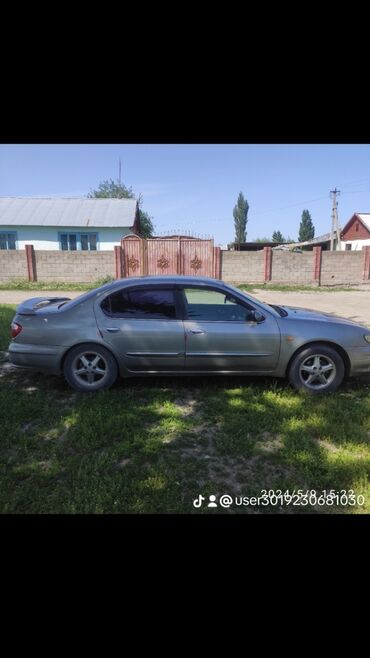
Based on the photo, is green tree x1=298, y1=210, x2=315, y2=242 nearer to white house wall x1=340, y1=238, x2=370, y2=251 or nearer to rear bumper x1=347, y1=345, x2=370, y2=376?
white house wall x1=340, y1=238, x2=370, y2=251

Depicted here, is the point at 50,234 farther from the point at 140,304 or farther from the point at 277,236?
the point at 277,236

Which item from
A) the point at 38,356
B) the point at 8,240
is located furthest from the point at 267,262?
the point at 8,240

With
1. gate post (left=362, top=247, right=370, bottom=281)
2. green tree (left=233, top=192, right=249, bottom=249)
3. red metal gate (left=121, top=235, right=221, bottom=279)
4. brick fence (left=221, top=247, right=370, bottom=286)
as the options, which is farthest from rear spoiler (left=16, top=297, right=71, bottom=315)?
green tree (left=233, top=192, right=249, bottom=249)

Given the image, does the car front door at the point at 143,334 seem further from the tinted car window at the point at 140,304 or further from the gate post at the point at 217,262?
the gate post at the point at 217,262

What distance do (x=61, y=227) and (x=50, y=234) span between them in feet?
2.85

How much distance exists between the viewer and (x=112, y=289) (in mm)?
4617

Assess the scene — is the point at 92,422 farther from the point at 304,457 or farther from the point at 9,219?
the point at 9,219

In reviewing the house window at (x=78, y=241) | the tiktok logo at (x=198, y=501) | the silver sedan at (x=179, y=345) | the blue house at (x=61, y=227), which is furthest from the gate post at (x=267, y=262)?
the tiktok logo at (x=198, y=501)

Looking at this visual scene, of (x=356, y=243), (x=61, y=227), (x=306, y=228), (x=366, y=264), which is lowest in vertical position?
(x=366, y=264)

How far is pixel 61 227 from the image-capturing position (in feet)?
78.7

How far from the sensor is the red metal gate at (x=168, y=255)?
17.3 metres
